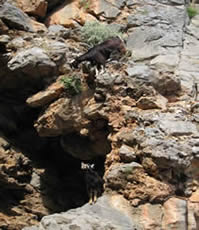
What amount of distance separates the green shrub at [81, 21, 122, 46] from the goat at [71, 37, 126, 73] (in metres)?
1.35

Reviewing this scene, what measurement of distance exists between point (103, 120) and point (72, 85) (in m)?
1.10

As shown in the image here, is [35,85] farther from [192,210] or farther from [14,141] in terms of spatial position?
[192,210]

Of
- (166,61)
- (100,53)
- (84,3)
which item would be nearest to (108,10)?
(84,3)

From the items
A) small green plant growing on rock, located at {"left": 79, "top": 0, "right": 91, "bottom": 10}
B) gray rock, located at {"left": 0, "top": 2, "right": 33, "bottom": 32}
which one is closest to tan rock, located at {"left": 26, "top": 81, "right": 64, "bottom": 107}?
gray rock, located at {"left": 0, "top": 2, "right": 33, "bottom": 32}

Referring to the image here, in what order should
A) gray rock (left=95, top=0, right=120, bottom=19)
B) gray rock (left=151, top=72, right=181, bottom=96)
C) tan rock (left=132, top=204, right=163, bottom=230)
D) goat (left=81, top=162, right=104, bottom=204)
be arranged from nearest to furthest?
tan rock (left=132, top=204, right=163, bottom=230) → goat (left=81, top=162, right=104, bottom=204) → gray rock (left=151, top=72, right=181, bottom=96) → gray rock (left=95, top=0, right=120, bottom=19)

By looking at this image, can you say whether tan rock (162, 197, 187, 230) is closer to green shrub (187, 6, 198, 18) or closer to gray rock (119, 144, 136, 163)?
gray rock (119, 144, 136, 163)

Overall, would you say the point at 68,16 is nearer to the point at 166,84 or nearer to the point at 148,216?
the point at 166,84

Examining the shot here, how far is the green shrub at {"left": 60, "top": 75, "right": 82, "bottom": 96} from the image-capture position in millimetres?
10758

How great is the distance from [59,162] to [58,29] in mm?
3879

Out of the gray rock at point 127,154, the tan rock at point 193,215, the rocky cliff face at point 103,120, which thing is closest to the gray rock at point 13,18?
Answer: the rocky cliff face at point 103,120

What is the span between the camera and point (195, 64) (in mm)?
12430

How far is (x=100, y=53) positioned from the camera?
35.7ft

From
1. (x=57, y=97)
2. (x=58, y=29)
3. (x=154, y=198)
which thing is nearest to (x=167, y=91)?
(x=57, y=97)

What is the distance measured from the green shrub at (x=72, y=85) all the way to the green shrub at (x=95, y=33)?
7.12 ft
